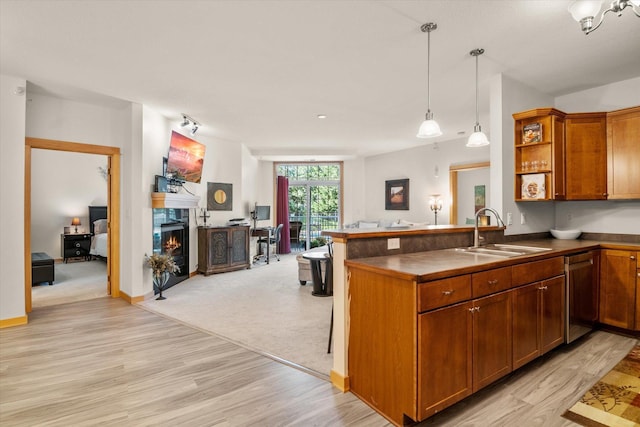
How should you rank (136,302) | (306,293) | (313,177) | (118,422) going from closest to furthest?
(118,422)
(136,302)
(306,293)
(313,177)

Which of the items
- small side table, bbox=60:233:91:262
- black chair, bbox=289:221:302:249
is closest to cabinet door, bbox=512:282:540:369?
black chair, bbox=289:221:302:249

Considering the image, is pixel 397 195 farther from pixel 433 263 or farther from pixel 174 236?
pixel 433 263

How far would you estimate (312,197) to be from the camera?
930 cm

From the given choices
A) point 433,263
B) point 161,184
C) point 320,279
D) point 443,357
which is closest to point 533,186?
point 433,263

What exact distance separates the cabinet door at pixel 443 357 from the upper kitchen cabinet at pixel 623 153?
9.15 feet

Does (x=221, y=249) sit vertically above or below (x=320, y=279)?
above

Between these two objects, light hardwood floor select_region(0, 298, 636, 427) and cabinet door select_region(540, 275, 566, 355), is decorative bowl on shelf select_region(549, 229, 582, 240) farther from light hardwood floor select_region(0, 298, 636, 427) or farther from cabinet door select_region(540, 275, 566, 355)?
cabinet door select_region(540, 275, 566, 355)

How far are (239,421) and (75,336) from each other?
237cm

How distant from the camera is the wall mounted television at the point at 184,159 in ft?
16.0

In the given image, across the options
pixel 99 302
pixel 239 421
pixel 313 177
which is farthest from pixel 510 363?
pixel 313 177

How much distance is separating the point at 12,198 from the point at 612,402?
555 centimetres

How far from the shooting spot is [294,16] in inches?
93.2

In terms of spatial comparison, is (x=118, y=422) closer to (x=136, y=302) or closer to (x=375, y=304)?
(x=375, y=304)

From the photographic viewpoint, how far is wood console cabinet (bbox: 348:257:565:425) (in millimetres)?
1707
